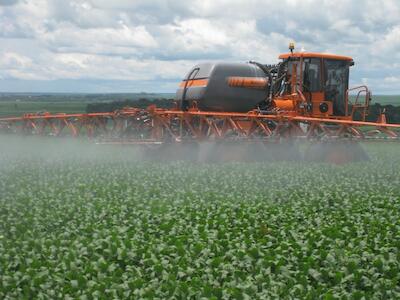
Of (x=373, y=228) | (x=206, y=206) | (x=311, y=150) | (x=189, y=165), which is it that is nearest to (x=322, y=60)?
(x=311, y=150)

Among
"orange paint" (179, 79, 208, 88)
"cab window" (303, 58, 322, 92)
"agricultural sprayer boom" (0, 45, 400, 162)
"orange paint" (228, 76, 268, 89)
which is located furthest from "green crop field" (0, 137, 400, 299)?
"orange paint" (228, 76, 268, 89)

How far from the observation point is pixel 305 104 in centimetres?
2116

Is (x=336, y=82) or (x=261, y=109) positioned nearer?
(x=336, y=82)

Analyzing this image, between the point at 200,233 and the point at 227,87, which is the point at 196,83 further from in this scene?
the point at 200,233

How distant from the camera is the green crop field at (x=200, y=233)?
23.4 ft

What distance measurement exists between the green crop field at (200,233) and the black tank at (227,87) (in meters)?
4.06

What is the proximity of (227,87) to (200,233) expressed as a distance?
12.2 metres

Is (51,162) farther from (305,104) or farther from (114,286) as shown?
(114,286)

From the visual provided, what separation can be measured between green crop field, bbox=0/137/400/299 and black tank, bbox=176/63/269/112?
13.3 ft

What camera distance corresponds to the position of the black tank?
21281mm

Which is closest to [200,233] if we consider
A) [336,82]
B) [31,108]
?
[336,82]

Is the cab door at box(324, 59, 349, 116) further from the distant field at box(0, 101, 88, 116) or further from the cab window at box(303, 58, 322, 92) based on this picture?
the distant field at box(0, 101, 88, 116)

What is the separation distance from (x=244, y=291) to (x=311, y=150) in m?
13.7

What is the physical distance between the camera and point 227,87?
21.4 metres
